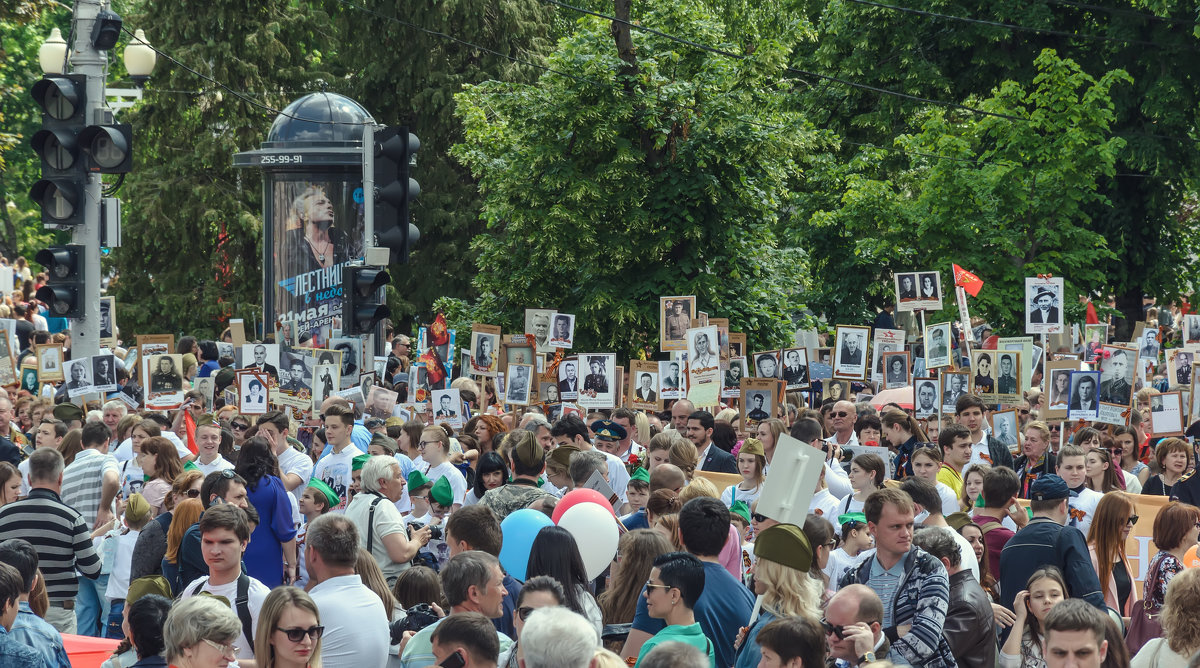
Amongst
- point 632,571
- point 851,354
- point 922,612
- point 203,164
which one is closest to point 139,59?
point 851,354

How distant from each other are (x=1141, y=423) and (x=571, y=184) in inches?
394

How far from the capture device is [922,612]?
631 centimetres

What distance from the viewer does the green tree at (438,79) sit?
3350 cm

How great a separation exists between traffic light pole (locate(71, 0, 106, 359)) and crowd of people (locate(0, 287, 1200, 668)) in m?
1.97

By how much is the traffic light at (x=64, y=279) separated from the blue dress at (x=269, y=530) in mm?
5326

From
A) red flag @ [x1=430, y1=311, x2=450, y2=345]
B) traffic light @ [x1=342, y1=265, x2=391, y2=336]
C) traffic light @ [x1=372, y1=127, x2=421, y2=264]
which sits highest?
traffic light @ [x1=372, y1=127, x2=421, y2=264]

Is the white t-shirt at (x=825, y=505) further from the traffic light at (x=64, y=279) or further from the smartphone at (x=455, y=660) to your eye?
the traffic light at (x=64, y=279)

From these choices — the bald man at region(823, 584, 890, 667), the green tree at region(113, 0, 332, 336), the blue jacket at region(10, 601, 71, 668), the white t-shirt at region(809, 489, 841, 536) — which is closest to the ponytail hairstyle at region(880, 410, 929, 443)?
the white t-shirt at region(809, 489, 841, 536)

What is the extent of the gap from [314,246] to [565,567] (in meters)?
15.1

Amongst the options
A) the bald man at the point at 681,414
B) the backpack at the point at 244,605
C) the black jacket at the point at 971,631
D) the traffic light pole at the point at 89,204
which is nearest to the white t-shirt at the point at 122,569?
the backpack at the point at 244,605

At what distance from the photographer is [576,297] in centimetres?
2316

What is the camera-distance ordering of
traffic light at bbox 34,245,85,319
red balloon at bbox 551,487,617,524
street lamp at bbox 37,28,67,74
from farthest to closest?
street lamp at bbox 37,28,67,74 < traffic light at bbox 34,245,85,319 < red balloon at bbox 551,487,617,524

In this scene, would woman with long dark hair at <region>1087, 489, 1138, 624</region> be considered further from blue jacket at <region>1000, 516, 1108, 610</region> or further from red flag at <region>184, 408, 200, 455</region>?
red flag at <region>184, 408, 200, 455</region>

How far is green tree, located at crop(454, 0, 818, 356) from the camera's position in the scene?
72.4 feet
